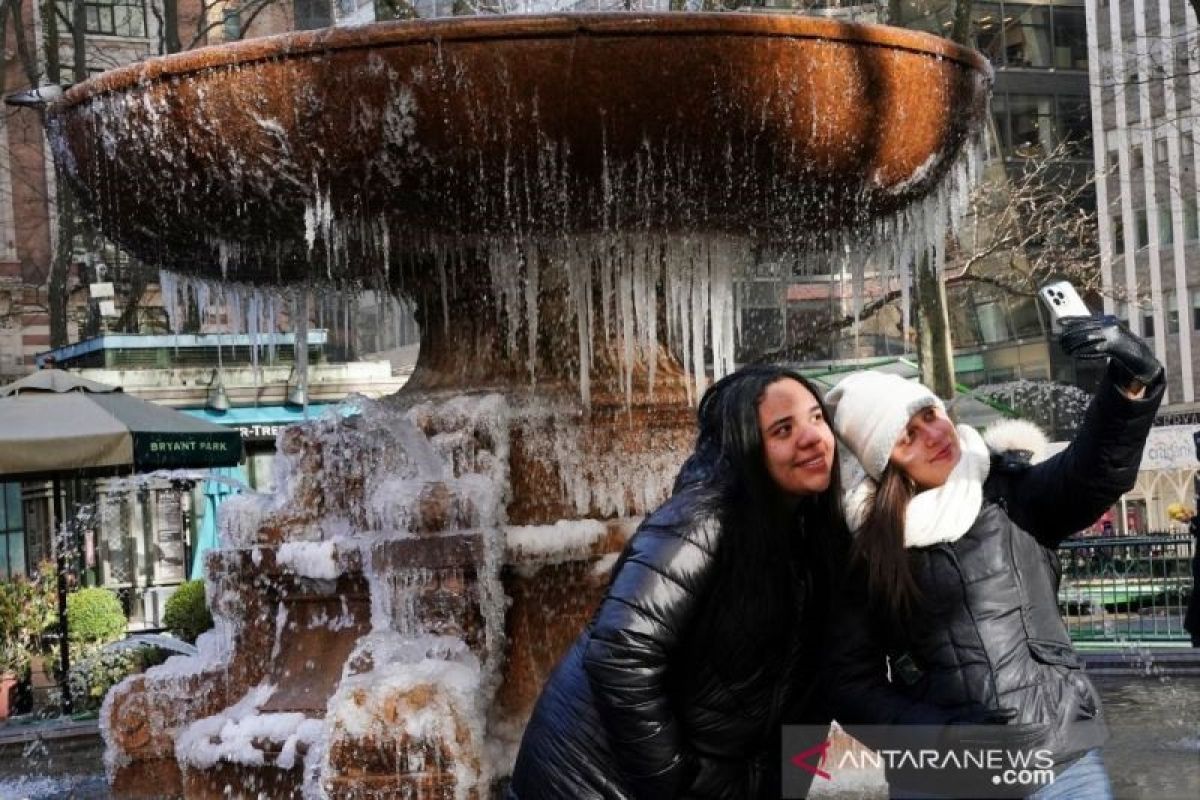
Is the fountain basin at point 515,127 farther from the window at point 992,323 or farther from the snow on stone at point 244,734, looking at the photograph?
the window at point 992,323

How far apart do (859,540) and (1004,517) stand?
0.99 feet

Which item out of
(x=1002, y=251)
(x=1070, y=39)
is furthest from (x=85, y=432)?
(x=1070, y=39)

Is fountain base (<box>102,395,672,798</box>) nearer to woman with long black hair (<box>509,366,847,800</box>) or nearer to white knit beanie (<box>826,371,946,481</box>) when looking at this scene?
woman with long black hair (<box>509,366,847,800</box>)

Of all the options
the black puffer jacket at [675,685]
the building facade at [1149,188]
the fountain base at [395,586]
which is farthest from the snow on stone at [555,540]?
the building facade at [1149,188]

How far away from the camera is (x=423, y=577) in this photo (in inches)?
235

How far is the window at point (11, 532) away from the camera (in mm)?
27062

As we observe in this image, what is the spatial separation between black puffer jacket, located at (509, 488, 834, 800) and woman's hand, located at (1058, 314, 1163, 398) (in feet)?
2.25

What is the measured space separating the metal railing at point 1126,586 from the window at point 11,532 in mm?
17707

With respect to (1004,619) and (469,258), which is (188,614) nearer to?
(469,258)

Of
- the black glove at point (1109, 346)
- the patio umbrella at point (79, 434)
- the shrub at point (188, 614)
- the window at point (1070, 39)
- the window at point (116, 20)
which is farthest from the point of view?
the window at point (1070, 39)

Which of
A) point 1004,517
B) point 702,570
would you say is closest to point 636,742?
point 702,570

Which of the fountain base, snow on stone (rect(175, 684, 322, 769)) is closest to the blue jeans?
the fountain base

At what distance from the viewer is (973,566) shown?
3.31 metres

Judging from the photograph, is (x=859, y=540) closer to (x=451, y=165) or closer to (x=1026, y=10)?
(x=451, y=165)
